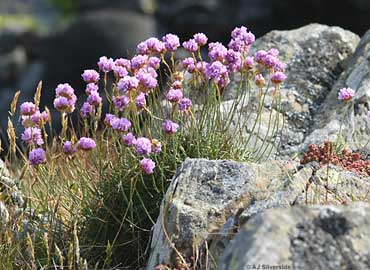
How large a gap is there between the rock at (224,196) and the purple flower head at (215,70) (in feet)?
1.92

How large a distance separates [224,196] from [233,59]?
976mm

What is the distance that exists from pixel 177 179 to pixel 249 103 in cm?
199

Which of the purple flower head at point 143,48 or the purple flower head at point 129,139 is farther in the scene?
the purple flower head at point 143,48

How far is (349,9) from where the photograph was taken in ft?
61.9

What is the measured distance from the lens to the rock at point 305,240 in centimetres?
307

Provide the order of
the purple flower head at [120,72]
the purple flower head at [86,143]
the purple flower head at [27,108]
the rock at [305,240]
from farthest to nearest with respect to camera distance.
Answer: the purple flower head at [120,72] < the purple flower head at [27,108] < the purple flower head at [86,143] < the rock at [305,240]

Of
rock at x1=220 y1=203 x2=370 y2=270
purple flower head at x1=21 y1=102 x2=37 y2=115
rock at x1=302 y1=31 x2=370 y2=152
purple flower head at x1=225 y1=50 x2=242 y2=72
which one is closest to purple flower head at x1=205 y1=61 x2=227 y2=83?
purple flower head at x1=225 y1=50 x2=242 y2=72

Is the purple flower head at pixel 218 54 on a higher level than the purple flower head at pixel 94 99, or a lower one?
higher

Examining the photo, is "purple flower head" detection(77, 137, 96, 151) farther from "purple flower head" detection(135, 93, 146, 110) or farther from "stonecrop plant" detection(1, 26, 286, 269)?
"purple flower head" detection(135, 93, 146, 110)

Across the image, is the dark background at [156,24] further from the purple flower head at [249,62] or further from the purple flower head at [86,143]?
the purple flower head at [86,143]

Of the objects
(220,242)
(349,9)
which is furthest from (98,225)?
(349,9)

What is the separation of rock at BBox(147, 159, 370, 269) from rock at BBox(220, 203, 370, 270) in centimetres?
75

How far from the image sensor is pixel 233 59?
16.2 ft

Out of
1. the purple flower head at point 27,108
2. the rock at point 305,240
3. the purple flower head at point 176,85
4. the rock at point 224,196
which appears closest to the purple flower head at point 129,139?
the rock at point 224,196
